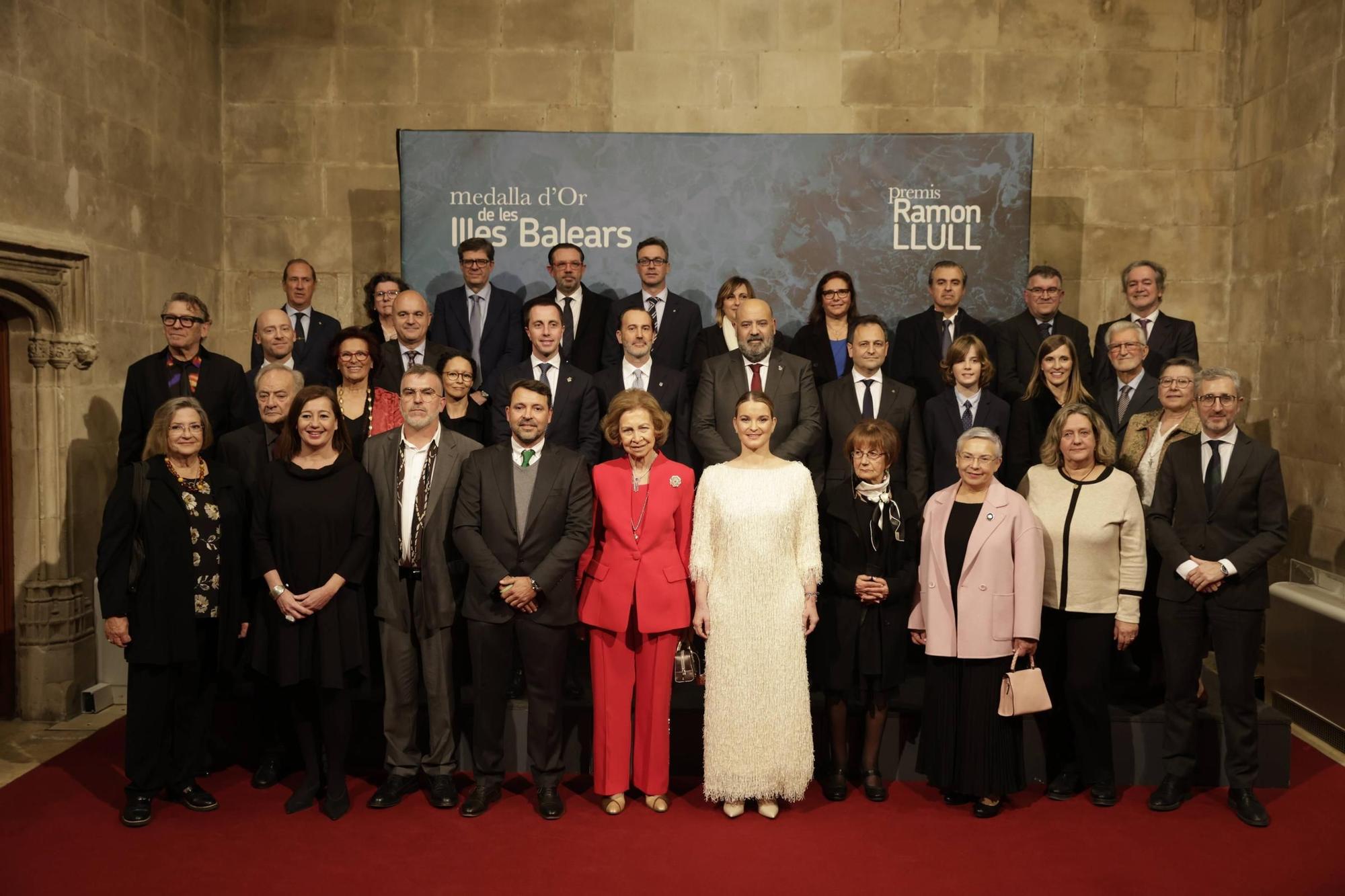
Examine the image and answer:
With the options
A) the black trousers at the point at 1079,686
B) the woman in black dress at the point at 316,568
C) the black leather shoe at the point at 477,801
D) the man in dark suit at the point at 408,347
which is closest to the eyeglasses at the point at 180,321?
the man in dark suit at the point at 408,347

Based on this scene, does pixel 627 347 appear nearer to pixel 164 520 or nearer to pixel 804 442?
pixel 804 442

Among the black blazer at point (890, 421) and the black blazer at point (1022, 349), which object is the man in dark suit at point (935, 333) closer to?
the black blazer at point (1022, 349)

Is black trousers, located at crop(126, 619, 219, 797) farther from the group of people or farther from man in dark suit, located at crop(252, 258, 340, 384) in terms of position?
man in dark suit, located at crop(252, 258, 340, 384)

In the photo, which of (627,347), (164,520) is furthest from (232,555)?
(627,347)

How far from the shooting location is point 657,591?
4.35 metres

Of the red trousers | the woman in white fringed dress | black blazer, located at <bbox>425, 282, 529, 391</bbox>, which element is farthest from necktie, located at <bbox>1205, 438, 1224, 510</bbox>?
black blazer, located at <bbox>425, 282, 529, 391</bbox>

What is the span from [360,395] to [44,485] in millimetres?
2057

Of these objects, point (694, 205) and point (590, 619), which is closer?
point (590, 619)

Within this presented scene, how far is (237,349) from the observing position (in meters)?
7.82

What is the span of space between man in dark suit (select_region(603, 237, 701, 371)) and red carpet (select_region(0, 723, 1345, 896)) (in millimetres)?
2441

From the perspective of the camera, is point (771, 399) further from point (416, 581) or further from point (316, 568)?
point (316, 568)

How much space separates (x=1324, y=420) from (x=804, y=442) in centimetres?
327

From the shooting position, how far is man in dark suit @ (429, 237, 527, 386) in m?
6.12

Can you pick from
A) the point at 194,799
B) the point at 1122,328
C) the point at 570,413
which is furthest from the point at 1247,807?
the point at 194,799
